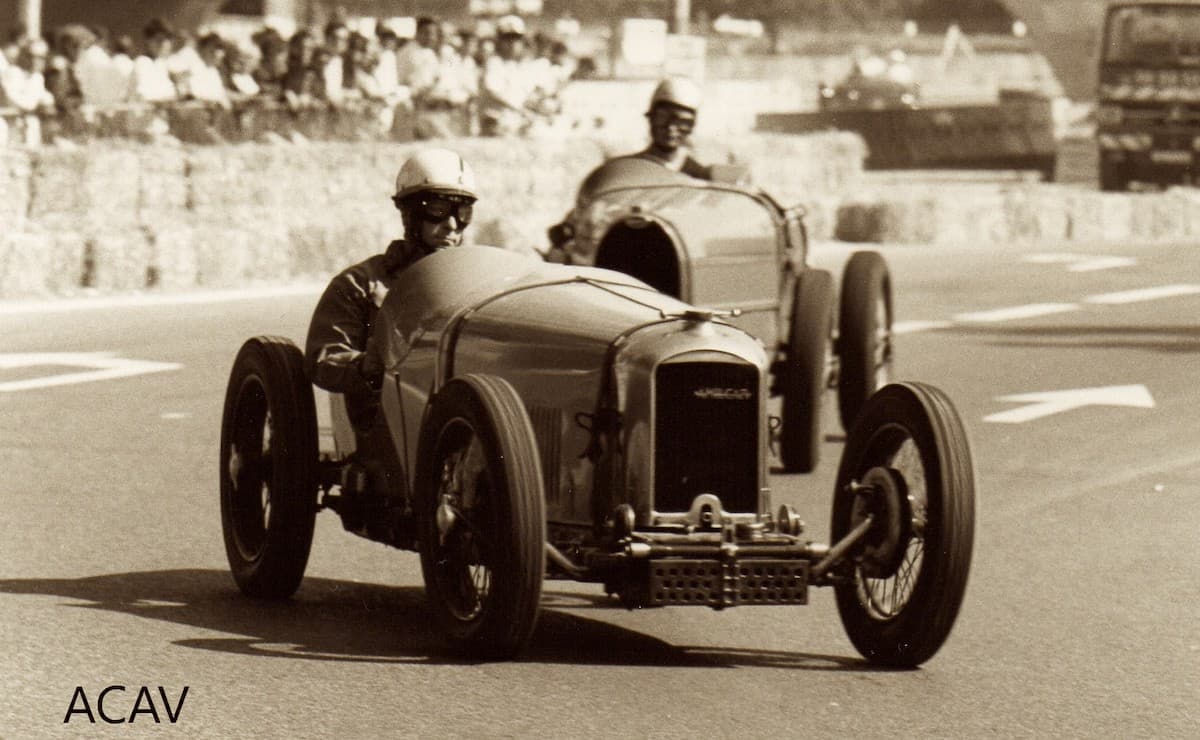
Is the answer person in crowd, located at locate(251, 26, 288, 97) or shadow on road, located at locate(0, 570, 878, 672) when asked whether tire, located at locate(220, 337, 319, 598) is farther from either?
person in crowd, located at locate(251, 26, 288, 97)

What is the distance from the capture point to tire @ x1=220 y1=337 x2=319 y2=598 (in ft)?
27.7

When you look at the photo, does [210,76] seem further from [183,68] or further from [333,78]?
[333,78]

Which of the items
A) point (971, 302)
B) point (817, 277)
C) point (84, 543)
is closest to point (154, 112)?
point (971, 302)

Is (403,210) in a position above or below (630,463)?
above

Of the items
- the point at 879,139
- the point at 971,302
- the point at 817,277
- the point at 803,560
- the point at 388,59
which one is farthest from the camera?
the point at 879,139

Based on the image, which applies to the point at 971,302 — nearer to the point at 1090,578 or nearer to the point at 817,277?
the point at 817,277

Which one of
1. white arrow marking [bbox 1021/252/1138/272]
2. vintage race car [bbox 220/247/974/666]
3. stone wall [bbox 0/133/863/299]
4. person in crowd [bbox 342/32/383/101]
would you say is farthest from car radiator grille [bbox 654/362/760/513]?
person in crowd [bbox 342/32/383/101]

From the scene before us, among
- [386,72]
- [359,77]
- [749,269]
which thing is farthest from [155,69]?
[749,269]

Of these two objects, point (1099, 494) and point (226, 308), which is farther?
point (226, 308)

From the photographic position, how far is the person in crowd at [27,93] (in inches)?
931

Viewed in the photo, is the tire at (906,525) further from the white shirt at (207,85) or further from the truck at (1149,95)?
the truck at (1149,95)

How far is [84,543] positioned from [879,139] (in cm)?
3257

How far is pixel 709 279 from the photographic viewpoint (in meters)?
12.3

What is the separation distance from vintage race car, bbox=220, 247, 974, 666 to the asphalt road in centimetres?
25
